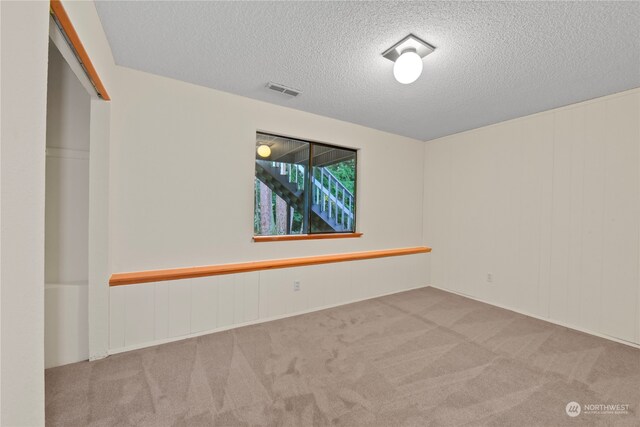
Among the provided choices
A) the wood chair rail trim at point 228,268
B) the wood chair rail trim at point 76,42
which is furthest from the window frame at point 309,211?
the wood chair rail trim at point 76,42

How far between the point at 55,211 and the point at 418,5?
3.01 m

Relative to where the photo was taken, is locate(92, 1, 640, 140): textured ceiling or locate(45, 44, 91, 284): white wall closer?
locate(92, 1, 640, 140): textured ceiling

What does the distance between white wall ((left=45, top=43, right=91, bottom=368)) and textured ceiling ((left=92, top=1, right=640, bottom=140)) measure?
1.75ft

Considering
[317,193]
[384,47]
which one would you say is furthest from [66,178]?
[384,47]

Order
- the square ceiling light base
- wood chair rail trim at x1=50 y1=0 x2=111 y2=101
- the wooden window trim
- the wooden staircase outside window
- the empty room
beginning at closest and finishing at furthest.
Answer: wood chair rail trim at x1=50 y1=0 x2=111 y2=101 → the empty room → the square ceiling light base → the wooden window trim → the wooden staircase outside window

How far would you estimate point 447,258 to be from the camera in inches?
167

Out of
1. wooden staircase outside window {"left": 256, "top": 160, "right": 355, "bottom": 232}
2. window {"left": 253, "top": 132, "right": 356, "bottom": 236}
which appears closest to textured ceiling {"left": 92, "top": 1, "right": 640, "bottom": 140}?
window {"left": 253, "top": 132, "right": 356, "bottom": 236}

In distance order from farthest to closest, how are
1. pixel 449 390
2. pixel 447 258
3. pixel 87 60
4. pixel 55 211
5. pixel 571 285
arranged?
pixel 447 258
pixel 571 285
pixel 55 211
pixel 449 390
pixel 87 60

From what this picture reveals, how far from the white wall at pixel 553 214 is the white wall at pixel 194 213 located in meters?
1.83

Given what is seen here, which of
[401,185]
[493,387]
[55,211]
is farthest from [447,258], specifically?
[55,211]

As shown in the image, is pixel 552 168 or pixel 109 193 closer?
pixel 109 193

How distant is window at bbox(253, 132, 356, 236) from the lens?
330cm

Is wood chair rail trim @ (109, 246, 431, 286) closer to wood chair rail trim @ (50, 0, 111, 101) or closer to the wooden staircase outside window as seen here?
the wooden staircase outside window

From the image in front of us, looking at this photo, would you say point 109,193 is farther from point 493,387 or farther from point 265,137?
point 493,387
